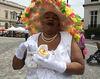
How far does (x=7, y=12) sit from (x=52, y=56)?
5402 centimetres

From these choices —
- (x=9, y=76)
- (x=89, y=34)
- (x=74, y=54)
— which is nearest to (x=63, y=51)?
(x=74, y=54)

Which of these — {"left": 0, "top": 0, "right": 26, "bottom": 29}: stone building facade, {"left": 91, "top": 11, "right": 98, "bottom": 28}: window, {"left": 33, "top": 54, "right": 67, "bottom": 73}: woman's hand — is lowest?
{"left": 33, "top": 54, "right": 67, "bottom": 73}: woman's hand

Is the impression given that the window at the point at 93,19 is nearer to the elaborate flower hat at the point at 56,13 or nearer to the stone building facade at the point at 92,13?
the stone building facade at the point at 92,13

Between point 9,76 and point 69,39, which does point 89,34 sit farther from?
point 69,39

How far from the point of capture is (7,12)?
51.2 meters

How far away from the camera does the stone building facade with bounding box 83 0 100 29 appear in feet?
74.7

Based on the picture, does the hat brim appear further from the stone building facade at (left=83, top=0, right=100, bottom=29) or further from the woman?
the stone building facade at (left=83, top=0, right=100, bottom=29)

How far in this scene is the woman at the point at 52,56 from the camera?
130 cm

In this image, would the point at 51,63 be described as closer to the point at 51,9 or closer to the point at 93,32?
the point at 51,9

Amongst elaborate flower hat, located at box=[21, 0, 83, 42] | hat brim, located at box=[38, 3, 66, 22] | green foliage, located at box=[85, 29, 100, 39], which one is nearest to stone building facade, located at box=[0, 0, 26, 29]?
green foliage, located at box=[85, 29, 100, 39]

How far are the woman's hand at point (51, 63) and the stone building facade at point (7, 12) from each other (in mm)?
49807

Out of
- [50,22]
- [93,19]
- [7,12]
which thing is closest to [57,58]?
[50,22]

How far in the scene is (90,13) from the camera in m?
23.6

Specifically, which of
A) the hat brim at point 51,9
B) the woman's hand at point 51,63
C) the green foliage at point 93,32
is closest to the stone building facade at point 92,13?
the green foliage at point 93,32
